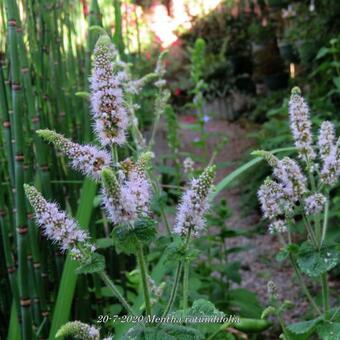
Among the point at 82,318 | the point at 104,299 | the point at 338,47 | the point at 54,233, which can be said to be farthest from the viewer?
the point at 338,47

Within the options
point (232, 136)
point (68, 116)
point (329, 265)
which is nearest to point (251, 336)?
point (68, 116)

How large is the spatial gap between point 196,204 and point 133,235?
78 mm

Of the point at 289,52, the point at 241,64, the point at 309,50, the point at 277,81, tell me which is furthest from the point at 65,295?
the point at 241,64

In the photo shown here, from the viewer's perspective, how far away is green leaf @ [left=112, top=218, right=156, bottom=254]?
23.7 inches

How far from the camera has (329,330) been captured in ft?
2.47

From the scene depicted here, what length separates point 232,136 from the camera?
4.50m

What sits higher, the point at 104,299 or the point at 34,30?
the point at 34,30

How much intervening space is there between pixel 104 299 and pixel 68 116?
497mm

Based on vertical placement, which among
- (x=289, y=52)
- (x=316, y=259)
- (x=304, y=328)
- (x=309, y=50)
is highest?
(x=289, y=52)

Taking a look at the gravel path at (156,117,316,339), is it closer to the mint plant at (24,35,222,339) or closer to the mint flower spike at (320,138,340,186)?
the mint flower spike at (320,138,340,186)

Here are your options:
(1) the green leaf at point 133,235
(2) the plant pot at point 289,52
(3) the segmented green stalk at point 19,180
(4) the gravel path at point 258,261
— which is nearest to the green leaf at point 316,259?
(1) the green leaf at point 133,235

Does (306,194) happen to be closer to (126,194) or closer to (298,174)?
(298,174)

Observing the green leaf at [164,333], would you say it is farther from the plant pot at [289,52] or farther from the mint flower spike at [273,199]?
the plant pot at [289,52]

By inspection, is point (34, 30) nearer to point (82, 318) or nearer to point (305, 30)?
point (82, 318)
